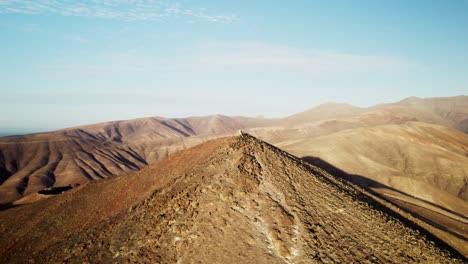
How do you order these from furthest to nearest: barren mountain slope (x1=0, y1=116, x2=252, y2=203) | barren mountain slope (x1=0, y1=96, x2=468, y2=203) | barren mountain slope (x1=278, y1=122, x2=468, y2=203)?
barren mountain slope (x1=0, y1=96, x2=468, y2=203) → barren mountain slope (x1=0, y1=116, x2=252, y2=203) → barren mountain slope (x1=278, y1=122, x2=468, y2=203)

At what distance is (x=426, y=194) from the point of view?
1964 inches

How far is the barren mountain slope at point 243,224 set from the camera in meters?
13.1

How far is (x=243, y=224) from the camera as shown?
14.0 metres

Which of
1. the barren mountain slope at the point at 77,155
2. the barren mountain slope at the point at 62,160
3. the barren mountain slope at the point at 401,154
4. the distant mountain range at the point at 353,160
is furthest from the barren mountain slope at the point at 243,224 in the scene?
the barren mountain slope at the point at 62,160

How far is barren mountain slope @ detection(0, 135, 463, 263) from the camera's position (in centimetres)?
1305

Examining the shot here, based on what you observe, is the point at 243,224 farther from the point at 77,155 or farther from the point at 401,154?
the point at 77,155

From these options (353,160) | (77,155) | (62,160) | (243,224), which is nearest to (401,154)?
(353,160)

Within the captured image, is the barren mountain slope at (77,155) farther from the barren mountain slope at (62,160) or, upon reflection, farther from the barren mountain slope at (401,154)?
the barren mountain slope at (401,154)

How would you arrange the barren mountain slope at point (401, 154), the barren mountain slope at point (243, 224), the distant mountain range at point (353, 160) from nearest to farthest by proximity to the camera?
the barren mountain slope at point (243, 224) < the distant mountain range at point (353, 160) < the barren mountain slope at point (401, 154)

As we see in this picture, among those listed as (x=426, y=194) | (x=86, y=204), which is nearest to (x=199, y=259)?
(x=86, y=204)

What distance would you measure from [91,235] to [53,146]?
147 meters

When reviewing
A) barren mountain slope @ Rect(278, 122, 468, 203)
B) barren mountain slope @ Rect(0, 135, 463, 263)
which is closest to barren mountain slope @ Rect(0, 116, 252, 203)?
barren mountain slope @ Rect(278, 122, 468, 203)

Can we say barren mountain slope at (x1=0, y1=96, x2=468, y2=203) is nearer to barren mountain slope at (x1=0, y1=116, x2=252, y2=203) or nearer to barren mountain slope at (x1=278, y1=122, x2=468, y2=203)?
barren mountain slope at (x1=0, y1=116, x2=252, y2=203)

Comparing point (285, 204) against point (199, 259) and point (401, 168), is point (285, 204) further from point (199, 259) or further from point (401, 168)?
point (401, 168)
